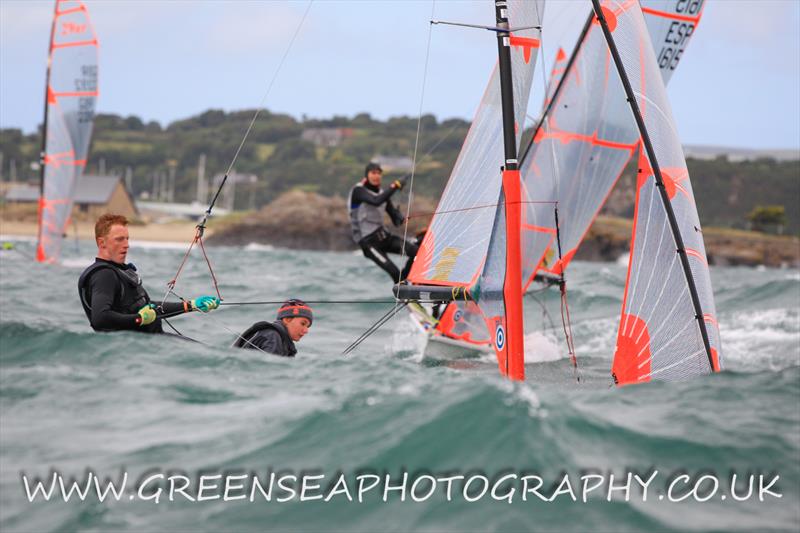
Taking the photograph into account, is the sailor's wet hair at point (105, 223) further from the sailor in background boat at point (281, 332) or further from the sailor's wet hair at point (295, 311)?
the sailor's wet hair at point (295, 311)

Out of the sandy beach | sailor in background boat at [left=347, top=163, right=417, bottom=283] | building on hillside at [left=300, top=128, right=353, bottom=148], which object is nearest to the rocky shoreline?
the sandy beach

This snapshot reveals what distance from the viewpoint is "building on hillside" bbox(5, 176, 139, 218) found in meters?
61.2

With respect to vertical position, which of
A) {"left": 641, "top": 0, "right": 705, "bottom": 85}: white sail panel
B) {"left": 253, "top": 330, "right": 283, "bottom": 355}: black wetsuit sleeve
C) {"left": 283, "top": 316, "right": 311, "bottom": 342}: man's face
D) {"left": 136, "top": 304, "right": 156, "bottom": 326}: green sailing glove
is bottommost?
{"left": 253, "top": 330, "right": 283, "bottom": 355}: black wetsuit sleeve

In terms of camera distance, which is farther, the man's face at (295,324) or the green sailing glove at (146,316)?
the man's face at (295,324)

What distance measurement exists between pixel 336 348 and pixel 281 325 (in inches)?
129

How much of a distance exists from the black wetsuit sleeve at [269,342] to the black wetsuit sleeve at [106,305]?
831 millimetres

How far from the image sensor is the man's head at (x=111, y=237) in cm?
611

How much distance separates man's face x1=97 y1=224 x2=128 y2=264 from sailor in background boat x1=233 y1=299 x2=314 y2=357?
39.2 inches

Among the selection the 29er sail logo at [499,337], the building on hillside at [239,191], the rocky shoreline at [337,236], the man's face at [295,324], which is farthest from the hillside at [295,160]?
the man's face at [295,324]

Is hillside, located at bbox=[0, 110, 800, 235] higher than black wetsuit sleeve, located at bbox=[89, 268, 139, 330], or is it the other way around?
hillside, located at bbox=[0, 110, 800, 235]

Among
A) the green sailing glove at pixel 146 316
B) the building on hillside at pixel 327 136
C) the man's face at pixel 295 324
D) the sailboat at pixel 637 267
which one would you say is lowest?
the man's face at pixel 295 324

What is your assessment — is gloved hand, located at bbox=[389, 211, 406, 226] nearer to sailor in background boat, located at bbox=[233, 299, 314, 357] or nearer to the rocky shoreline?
sailor in background boat, located at bbox=[233, 299, 314, 357]

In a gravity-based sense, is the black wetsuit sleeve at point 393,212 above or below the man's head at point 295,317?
above

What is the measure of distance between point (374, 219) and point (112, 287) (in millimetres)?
5235
